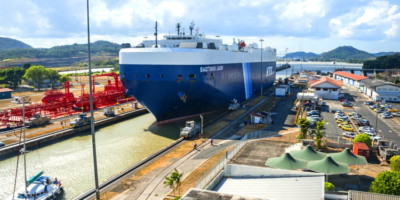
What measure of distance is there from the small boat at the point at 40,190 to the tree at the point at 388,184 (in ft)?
65.6

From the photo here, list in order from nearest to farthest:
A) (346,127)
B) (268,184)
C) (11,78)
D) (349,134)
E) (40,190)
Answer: (268,184), (40,190), (349,134), (346,127), (11,78)

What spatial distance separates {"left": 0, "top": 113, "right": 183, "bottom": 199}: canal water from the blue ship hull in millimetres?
2836

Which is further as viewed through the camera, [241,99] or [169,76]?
[241,99]

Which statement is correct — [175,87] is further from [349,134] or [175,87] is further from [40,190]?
[349,134]

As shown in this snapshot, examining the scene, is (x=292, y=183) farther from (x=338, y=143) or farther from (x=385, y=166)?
(x=338, y=143)

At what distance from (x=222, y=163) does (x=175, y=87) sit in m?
15.9

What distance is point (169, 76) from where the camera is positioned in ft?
114

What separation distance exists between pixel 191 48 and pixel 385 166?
2395cm

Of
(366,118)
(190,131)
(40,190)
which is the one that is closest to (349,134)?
(366,118)

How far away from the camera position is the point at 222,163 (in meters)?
21.1

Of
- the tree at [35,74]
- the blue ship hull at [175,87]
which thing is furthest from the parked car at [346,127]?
the tree at [35,74]

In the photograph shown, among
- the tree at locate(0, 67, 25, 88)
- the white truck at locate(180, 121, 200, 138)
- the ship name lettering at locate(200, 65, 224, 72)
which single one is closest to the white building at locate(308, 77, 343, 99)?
the ship name lettering at locate(200, 65, 224, 72)

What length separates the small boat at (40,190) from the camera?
1927 cm

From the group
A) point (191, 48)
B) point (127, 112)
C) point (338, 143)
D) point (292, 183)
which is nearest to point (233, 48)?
point (191, 48)
